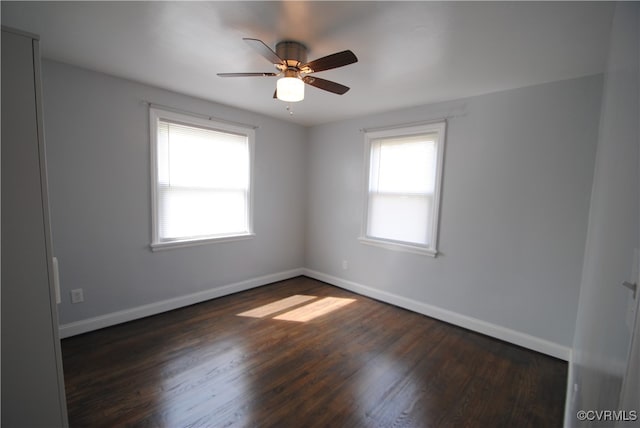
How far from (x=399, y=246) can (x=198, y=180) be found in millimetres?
2601

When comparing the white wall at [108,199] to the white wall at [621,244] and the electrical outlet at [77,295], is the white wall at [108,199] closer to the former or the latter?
the electrical outlet at [77,295]

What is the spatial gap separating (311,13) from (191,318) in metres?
3.01

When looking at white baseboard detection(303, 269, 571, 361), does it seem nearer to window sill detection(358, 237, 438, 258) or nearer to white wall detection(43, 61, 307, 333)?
window sill detection(358, 237, 438, 258)

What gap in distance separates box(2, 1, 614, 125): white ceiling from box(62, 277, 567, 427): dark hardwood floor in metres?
2.44

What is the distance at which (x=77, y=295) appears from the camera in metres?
2.50

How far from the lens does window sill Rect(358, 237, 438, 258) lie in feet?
10.3

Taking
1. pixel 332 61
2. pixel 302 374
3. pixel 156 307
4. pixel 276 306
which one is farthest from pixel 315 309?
pixel 332 61

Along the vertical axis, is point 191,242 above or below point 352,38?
below

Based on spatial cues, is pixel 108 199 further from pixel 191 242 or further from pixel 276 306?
pixel 276 306

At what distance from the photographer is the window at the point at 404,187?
310 cm

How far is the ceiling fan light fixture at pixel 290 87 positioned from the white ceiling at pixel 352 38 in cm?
28

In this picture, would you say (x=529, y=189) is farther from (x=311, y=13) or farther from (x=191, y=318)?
(x=191, y=318)

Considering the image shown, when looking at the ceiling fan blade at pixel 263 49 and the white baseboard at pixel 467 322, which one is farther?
the white baseboard at pixel 467 322

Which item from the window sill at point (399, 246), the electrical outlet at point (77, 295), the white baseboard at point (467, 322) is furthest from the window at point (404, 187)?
the electrical outlet at point (77, 295)
